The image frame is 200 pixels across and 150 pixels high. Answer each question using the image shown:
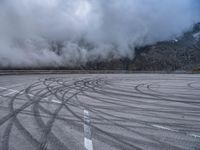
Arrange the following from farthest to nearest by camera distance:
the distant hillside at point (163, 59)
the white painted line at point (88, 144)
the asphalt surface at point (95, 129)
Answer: the distant hillside at point (163, 59) → the asphalt surface at point (95, 129) → the white painted line at point (88, 144)

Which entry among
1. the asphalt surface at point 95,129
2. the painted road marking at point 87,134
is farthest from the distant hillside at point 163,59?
the painted road marking at point 87,134

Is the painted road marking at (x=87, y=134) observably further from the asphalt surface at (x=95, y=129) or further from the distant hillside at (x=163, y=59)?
the distant hillside at (x=163, y=59)

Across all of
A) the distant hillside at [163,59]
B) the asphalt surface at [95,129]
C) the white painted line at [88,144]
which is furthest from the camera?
the distant hillside at [163,59]

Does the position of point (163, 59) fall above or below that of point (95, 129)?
above

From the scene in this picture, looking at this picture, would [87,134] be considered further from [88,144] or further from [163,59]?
[163,59]

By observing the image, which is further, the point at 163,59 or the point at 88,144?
the point at 163,59

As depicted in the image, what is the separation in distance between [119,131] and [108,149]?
1313 millimetres

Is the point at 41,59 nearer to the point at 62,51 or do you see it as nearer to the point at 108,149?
the point at 62,51

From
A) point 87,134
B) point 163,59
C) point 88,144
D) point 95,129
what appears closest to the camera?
point 88,144

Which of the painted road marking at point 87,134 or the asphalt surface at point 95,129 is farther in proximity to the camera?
the asphalt surface at point 95,129

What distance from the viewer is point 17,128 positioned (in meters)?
6.04

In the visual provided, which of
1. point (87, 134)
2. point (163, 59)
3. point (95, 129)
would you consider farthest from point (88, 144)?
point (163, 59)

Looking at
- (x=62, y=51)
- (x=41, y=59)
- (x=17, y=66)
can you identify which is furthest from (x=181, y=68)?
(x=17, y=66)

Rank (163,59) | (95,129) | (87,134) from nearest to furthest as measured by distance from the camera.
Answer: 1. (87,134)
2. (95,129)
3. (163,59)
